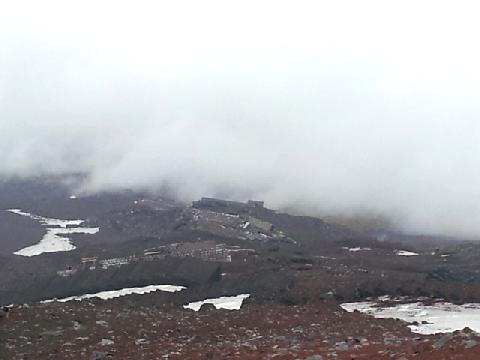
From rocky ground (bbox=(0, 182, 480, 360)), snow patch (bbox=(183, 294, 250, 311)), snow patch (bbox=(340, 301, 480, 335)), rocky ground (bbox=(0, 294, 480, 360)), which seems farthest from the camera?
snow patch (bbox=(183, 294, 250, 311))

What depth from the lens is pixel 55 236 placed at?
15362 cm

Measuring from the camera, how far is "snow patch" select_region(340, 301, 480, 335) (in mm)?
32125

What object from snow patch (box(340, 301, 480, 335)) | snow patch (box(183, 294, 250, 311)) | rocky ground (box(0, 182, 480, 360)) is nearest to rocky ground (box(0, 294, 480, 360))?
rocky ground (box(0, 182, 480, 360))

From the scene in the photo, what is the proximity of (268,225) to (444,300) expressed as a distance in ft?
275

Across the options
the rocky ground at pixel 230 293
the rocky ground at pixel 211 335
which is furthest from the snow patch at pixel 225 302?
the rocky ground at pixel 211 335

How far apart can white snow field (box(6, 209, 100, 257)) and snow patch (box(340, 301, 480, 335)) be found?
3619 inches

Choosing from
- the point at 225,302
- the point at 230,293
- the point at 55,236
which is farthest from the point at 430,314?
the point at 55,236

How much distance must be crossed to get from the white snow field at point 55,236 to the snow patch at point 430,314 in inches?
3619

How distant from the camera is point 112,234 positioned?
157125 mm

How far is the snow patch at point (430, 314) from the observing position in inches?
1265

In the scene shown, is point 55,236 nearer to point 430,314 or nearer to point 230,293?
point 230,293

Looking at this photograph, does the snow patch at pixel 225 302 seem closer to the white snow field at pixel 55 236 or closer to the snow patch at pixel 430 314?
the snow patch at pixel 430 314

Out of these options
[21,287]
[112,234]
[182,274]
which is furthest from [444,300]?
[112,234]

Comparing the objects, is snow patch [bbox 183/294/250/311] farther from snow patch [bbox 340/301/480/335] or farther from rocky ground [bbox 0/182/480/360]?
snow patch [bbox 340/301/480/335]
